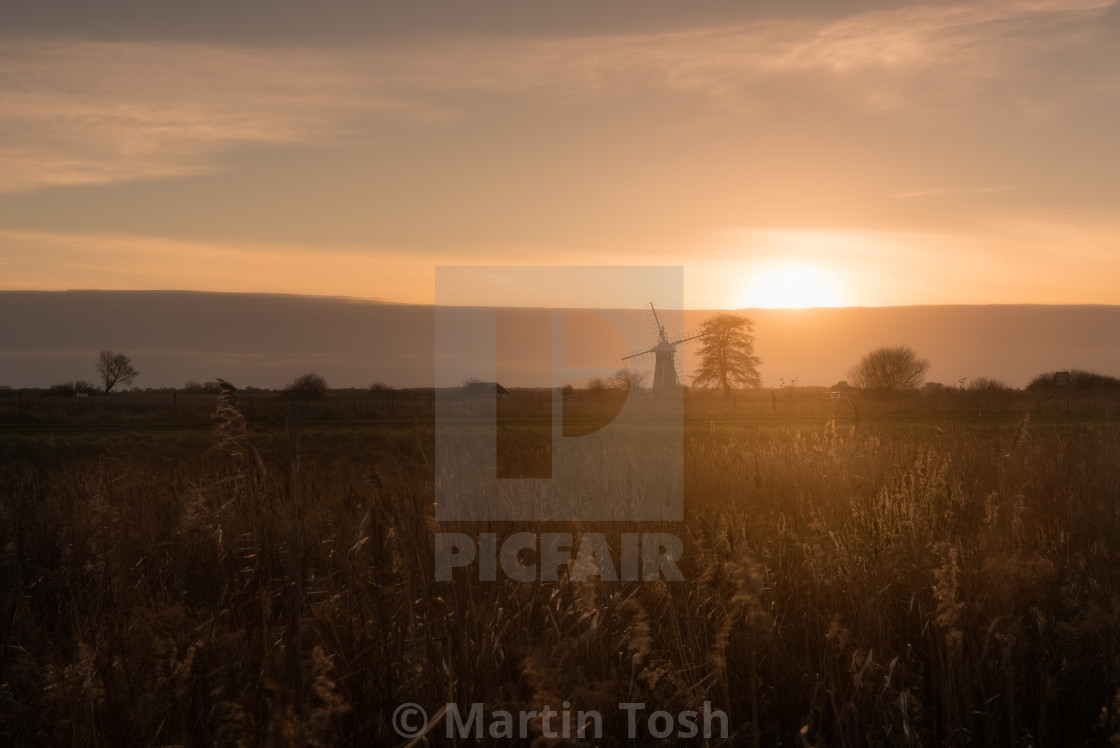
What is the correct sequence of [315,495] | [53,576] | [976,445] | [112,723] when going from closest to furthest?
[112,723] < [53,576] < [315,495] < [976,445]

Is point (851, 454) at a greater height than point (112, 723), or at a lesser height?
greater

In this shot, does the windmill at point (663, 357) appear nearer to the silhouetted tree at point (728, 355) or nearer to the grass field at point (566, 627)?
the silhouetted tree at point (728, 355)

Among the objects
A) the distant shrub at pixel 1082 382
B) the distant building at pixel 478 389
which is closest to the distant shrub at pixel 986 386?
the distant shrub at pixel 1082 382

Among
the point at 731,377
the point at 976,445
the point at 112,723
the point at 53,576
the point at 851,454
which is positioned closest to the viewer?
the point at 112,723

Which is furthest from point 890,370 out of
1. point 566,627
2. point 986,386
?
point 566,627

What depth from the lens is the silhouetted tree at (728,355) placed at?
2815 inches

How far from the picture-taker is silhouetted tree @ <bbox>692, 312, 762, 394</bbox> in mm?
71500

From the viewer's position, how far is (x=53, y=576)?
17.0 feet

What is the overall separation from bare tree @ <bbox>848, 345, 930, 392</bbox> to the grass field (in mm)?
70417

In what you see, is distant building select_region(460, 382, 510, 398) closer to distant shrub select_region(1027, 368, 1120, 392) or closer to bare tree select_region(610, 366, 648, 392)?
bare tree select_region(610, 366, 648, 392)

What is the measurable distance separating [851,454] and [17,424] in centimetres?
3273

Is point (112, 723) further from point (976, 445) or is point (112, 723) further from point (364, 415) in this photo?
point (364, 415)

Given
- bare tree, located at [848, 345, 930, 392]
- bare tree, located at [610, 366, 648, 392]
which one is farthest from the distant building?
bare tree, located at [848, 345, 930, 392]

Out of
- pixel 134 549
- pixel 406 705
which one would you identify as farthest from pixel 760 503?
pixel 134 549
